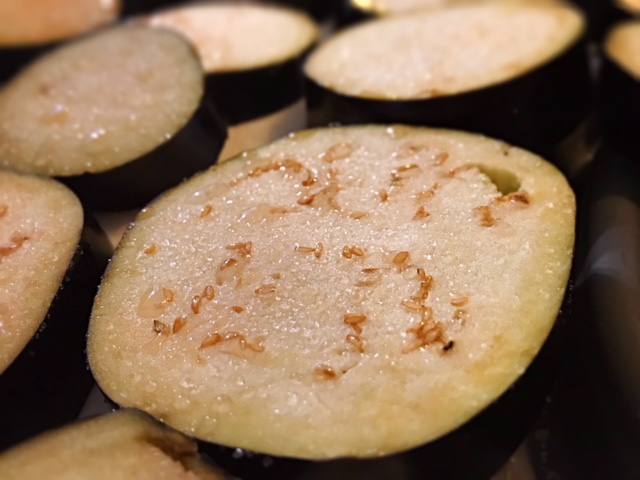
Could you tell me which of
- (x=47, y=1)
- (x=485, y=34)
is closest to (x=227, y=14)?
(x=47, y=1)

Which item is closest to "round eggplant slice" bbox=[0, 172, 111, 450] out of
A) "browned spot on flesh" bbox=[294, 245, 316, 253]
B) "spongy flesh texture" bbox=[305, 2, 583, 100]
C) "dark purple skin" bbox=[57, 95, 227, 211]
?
"dark purple skin" bbox=[57, 95, 227, 211]

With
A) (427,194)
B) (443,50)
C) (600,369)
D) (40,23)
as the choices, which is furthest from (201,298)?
(40,23)

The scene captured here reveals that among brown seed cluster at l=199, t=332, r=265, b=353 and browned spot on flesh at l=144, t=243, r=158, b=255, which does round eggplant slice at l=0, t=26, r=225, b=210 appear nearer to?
browned spot on flesh at l=144, t=243, r=158, b=255

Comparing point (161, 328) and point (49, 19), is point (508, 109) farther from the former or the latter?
point (49, 19)

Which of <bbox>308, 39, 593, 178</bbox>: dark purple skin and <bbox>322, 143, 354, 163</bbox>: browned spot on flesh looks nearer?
<bbox>322, 143, 354, 163</bbox>: browned spot on flesh

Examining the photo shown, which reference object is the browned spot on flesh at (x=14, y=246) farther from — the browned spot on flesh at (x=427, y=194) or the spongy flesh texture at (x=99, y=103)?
the browned spot on flesh at (x=427, y=194)

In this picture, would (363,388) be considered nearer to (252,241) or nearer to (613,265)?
(252,241)

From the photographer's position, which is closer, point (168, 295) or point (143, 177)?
point (168, 295)
